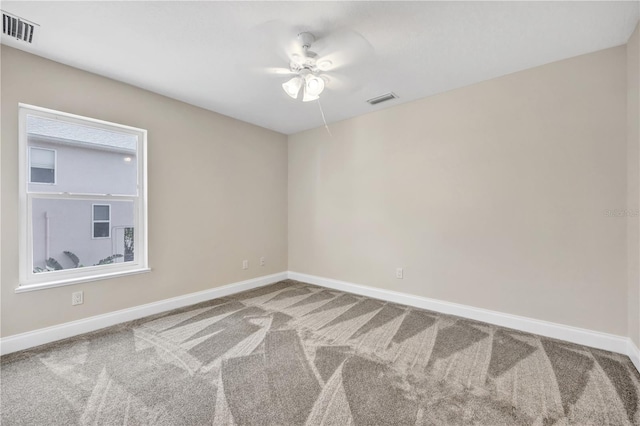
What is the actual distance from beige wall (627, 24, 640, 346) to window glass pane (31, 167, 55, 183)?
195 inches

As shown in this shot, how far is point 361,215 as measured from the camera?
12.6 ft

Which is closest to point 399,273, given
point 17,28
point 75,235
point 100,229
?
point 100,229

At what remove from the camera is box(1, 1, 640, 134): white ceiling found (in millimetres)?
1823

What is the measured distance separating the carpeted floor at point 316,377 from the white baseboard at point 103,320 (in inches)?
4.8

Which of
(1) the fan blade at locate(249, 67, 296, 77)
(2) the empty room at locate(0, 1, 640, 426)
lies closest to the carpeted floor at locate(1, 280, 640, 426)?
(2) the empty room at locate(0, 1, 640, 426)

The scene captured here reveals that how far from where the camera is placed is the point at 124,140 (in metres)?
2.95

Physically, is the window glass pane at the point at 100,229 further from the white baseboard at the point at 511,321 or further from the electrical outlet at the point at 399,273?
the electrical outlet at the point at 399,273

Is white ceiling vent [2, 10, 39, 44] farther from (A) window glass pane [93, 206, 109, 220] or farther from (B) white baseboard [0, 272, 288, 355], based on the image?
(B) white baseboard [0, 272, 288, 355]

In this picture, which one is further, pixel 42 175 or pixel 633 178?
pixel 42 175

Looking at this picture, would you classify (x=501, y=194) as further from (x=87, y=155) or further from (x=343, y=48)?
(x=87, y=155)

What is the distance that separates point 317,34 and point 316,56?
23 centimetres

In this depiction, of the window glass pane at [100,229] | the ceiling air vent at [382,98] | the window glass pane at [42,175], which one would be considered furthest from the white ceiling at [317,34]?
the window glass pane at [100,229]

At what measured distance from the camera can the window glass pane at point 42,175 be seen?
2.38 metres

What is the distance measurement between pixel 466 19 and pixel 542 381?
2657 millimetres
